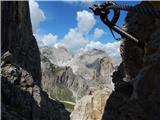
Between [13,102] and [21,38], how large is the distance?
63522 millimetres

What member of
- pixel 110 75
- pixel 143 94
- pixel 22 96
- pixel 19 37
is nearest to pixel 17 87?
pixel 22 96

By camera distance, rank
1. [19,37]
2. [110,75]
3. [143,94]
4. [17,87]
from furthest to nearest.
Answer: [19,37] < [110,75] < [17,87] < [143,94]

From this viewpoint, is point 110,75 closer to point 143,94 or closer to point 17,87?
point 17,87

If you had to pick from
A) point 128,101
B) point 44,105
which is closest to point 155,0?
point 128,101

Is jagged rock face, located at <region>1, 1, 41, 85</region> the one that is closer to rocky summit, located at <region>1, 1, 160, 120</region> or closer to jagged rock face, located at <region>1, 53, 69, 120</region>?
rocky summit, located at <region>1, 1, 160, 120</region>

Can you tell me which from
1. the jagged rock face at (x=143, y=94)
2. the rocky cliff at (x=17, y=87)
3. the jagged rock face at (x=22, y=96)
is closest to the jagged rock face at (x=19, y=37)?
the rocky cliff at (x=17, y=87)

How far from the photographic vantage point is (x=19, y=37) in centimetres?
11575

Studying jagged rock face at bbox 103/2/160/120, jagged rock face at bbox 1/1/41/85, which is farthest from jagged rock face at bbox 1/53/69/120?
jagged rock face at bbox 1/1/41/85

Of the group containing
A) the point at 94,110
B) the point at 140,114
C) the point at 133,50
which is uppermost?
the point at 133,50

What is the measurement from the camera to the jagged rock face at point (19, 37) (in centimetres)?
10494

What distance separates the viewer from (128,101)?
22.8 metres

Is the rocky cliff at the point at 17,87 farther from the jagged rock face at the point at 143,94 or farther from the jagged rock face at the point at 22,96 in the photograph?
the jagged rock face at the point at 143,94

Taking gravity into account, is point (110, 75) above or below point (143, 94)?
below

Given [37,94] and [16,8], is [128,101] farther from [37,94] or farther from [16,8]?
[16,8]
